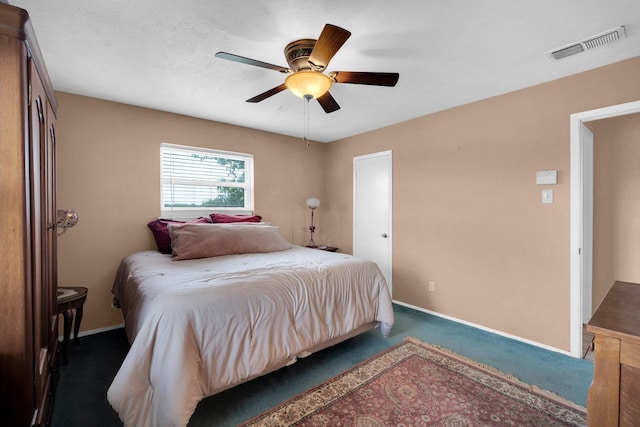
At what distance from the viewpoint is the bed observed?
149 cm

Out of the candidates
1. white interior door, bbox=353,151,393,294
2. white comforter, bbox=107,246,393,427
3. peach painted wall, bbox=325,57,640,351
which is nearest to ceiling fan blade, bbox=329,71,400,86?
white comforter, bbox=107,246,393,427

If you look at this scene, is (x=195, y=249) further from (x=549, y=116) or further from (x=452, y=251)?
(x=549, y=116)

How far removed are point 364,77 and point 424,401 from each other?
2.17 m

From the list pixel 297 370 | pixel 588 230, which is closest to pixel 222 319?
pixel 297 370

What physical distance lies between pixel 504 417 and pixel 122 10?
128 inches

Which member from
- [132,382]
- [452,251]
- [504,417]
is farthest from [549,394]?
[132,382]

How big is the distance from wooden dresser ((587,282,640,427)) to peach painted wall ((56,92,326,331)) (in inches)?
144

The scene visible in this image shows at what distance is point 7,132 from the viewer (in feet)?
2.88

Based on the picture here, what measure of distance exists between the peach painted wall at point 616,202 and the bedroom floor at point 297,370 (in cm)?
128

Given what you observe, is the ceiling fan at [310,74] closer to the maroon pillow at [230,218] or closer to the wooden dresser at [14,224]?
the wooden dresser at [14,224]

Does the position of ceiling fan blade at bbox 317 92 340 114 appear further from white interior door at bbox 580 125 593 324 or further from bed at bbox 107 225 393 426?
white interior door at bbox 580 125 593 324

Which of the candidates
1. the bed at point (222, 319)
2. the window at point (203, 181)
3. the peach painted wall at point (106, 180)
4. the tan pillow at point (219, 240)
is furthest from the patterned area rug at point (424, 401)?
the window at point (203, 181)

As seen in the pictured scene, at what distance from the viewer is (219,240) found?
291 centimetres

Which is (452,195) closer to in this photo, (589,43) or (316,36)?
(589,43)
